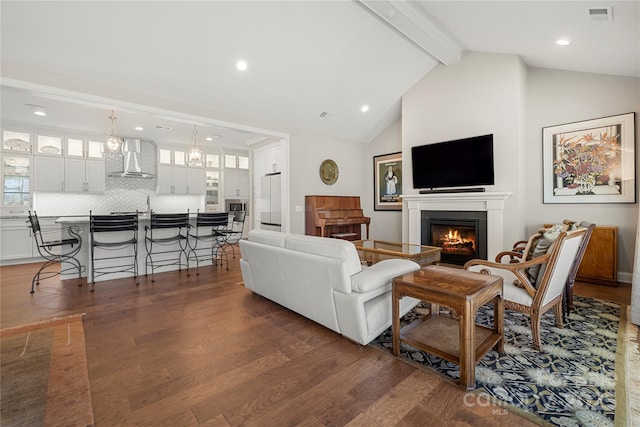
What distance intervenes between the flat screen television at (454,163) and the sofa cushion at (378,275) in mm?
2747

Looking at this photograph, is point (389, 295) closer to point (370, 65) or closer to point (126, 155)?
point (370, 65)

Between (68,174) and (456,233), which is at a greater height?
(68,174)

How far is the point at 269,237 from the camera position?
299cm

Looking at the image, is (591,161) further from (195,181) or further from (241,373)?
(195,181)

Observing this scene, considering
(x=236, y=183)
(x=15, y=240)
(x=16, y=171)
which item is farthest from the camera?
(x=236, y=183)

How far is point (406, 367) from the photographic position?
6.44 feet

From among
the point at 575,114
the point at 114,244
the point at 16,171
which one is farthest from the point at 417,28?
the point at 16,171

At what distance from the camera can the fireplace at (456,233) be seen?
14.7ft

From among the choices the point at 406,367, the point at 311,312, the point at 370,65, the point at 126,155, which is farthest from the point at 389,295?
the point at 126,155

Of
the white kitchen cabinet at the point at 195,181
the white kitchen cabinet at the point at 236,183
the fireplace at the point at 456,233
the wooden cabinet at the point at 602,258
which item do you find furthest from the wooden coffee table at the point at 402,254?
the white kitchen cabinet at the point at 195,181

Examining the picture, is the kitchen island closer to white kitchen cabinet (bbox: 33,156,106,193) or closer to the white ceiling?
the white ceiling

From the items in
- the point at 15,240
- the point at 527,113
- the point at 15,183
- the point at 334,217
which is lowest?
the point at 15,240

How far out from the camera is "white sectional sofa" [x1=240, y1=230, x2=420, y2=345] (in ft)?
7.06

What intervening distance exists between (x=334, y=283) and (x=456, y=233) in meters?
3.42
